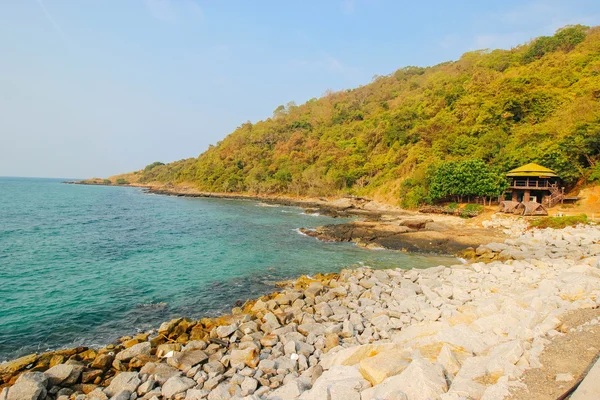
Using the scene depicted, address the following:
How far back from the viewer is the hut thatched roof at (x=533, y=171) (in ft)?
101

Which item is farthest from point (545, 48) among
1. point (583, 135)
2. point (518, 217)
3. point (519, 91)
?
point (518, 217)

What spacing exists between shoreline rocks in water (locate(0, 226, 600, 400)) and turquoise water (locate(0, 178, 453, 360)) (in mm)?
2327

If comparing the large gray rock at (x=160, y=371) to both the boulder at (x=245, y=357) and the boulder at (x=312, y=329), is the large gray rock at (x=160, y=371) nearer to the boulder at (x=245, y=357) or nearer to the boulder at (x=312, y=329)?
the boulder at (x=245, y=357)

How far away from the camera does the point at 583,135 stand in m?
31.0

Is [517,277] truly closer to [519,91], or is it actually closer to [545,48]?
[519,91]

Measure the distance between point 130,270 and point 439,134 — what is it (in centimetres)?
4864

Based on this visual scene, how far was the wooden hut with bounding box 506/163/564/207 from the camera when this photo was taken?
1205 inches

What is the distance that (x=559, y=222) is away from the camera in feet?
75.7

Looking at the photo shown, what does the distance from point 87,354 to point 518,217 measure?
1240 inches

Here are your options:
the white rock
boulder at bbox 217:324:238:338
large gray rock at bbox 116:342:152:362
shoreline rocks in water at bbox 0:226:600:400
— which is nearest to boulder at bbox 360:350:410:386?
shoreline rocks in water at bbox 0:226:600:400

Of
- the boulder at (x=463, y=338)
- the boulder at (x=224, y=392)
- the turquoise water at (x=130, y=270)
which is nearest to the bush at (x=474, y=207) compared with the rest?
the turquoise water at (x=130, y=270)

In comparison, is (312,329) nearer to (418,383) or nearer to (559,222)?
(418,383)

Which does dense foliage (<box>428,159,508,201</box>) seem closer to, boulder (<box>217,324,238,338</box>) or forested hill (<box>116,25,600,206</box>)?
forested hill (<box>116,25,600,206</box>)

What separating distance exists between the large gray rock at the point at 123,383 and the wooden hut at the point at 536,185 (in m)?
34.8
